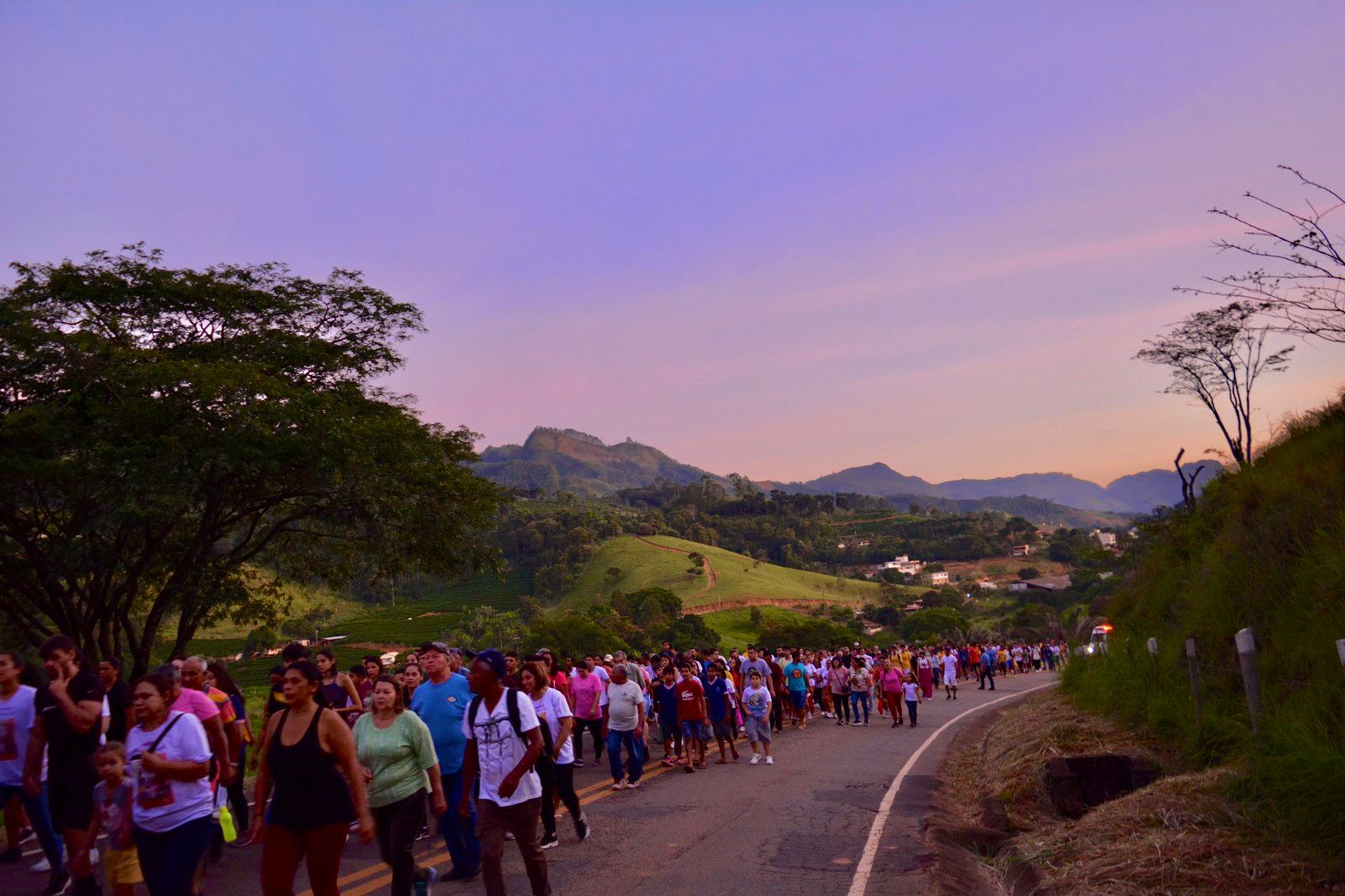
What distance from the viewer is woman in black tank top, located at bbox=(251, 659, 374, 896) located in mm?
5477

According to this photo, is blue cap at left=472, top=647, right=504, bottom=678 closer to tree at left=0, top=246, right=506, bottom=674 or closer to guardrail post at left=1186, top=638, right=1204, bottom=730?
guardrail post at left=1186, top=638, right=1204, bottom=730

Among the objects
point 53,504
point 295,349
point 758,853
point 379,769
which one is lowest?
point 758,853

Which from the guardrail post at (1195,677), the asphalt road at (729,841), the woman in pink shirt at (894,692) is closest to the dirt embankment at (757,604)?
the woman in pink shirt at (894,692)

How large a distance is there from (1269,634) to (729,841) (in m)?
5.43

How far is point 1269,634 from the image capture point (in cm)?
960

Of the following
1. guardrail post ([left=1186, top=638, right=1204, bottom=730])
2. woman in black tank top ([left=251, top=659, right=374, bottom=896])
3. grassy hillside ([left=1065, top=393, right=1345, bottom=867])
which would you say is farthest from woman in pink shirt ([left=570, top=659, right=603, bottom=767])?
woman in black tank top ([left=251, top=659, right=374, bottom=896])

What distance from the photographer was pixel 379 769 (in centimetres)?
651

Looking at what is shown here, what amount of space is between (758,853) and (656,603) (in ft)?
257

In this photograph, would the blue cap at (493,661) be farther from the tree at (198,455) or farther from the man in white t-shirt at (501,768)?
the tree at (198,455)

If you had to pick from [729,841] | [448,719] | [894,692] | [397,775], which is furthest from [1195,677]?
[894,692]

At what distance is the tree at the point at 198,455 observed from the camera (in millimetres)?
18328

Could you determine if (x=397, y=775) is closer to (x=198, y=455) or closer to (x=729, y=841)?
(x=729, y=841)

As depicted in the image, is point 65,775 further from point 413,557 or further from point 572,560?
point 572,560

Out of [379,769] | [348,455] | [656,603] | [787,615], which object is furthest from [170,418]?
[787,615]
